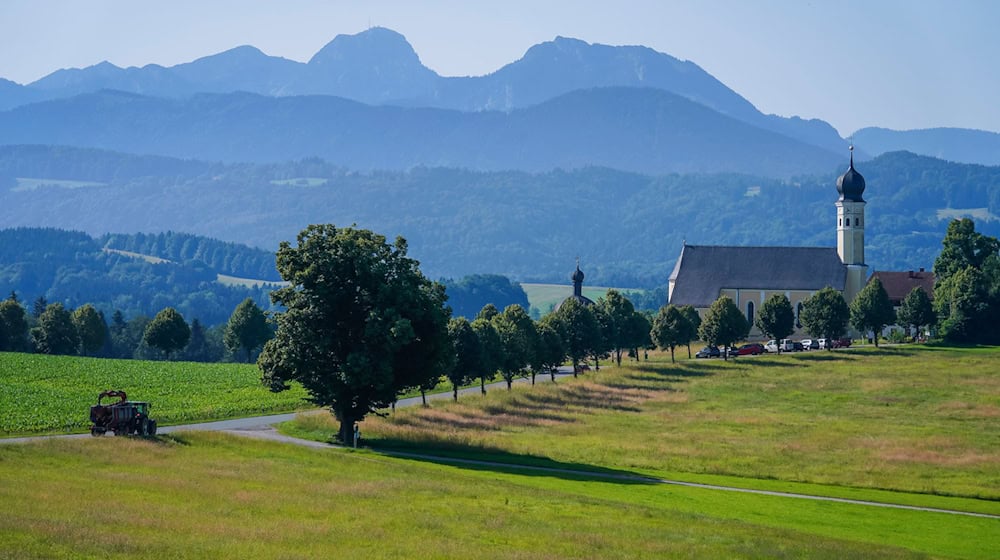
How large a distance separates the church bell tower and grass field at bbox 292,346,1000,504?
35578 millimetres

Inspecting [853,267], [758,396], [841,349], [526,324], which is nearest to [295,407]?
[526,324]

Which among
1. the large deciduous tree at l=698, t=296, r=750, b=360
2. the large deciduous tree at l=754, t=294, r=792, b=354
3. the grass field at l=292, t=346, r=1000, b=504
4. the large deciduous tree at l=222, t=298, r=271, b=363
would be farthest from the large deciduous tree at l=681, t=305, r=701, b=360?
the large deciduous tree at l=222, t=298, r=271, b=363

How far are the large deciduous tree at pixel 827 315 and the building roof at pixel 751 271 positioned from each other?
2648 cm

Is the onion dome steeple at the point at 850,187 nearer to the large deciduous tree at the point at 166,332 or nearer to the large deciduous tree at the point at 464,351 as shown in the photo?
the large deciduous tree at the point at 166,332

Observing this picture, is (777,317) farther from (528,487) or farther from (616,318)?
(528,487)

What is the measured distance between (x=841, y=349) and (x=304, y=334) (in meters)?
78.2

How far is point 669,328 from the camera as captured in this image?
12156 cm

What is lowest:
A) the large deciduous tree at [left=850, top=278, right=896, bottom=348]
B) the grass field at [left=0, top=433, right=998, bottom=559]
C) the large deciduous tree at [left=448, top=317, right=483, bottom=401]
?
the grass field at [left=0, top=433, right=998, bottom=559]

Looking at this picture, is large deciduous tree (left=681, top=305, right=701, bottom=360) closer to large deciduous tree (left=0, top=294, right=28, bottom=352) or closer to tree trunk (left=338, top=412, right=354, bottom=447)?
large deciduous tree (left=0, top=294, right=28, bottom=352)

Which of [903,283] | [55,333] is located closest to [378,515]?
[55,333]

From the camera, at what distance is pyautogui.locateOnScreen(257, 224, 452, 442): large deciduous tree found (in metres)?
59.8

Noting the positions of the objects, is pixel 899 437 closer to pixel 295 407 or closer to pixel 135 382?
pixel 295 407

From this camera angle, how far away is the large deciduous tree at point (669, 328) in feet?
399

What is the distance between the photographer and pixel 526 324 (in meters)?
97.0
